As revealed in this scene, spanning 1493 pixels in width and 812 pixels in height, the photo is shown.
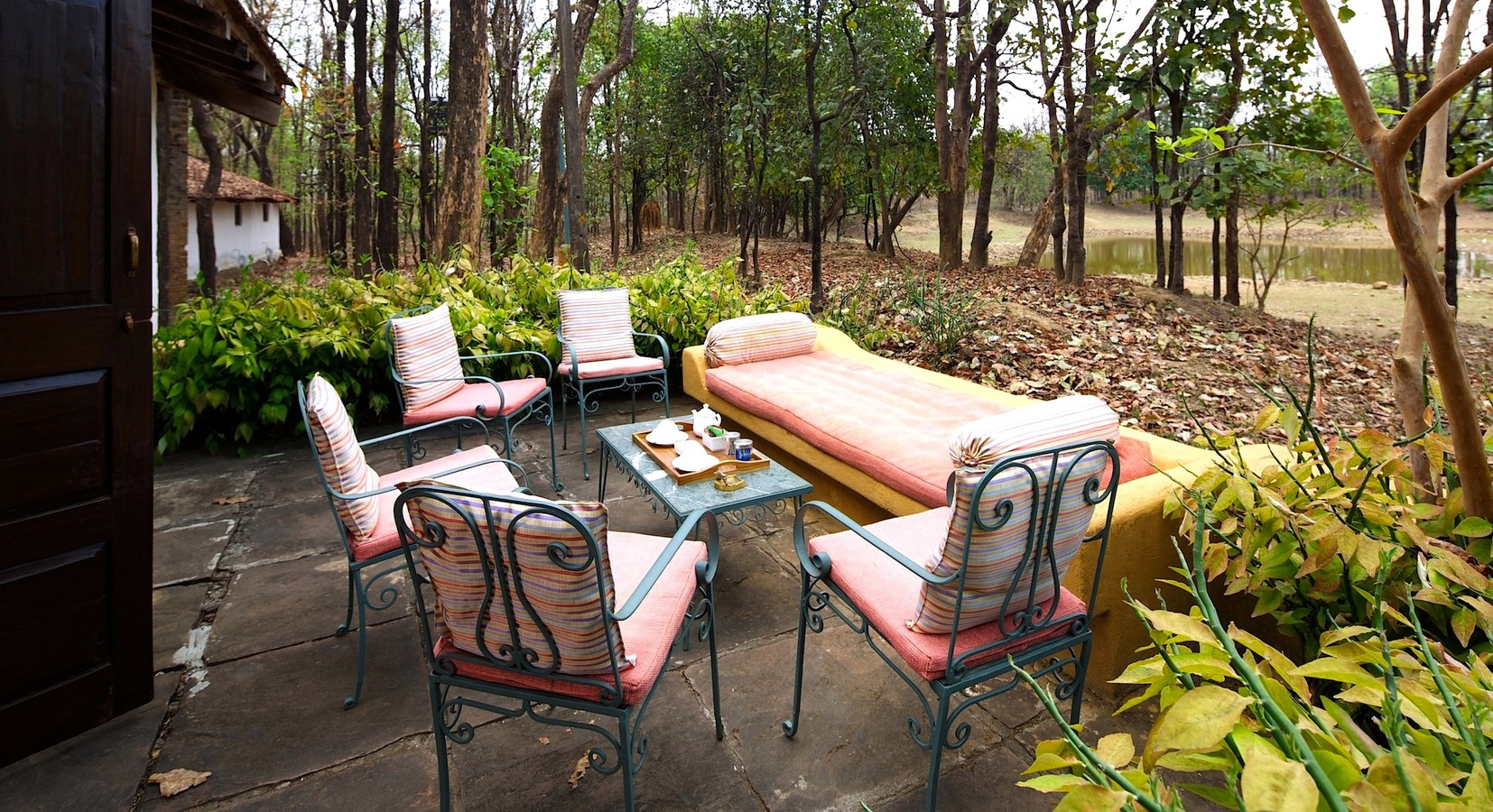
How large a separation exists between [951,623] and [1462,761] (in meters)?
1.31

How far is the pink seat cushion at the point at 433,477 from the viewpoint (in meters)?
2.48

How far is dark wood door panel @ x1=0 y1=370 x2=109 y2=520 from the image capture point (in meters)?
2.08

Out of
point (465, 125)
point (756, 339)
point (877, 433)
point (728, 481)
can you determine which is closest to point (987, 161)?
point (465, 125)

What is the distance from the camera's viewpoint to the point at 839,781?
207cm

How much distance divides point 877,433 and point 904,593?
1.43 m

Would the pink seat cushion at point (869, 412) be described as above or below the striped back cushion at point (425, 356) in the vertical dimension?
below

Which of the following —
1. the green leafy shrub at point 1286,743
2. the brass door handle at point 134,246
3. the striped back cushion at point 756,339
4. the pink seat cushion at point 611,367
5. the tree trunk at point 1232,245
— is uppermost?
the tree trunk at point 1232,245

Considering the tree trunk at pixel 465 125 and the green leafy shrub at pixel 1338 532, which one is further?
the tree trunk at pixel 465 125

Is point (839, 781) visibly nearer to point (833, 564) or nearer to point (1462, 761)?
point (833, 564)

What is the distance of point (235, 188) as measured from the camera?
22172mm

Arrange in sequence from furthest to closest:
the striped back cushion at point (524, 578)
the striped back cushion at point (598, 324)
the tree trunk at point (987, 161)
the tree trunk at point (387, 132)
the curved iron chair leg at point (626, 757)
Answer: the tree trunk at point (987, 161), the tree trunk at point (387, 132), the striped back cushion at point (598, 324), the curved iron chair leg at point (626, 757), the striped back cushion at point (524, 578)

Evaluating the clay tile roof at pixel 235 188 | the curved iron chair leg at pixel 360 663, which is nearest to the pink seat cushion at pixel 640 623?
the curved iron chair leg at pixel 360 663

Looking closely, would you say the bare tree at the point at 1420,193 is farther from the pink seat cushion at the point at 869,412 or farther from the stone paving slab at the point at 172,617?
the stone paving slab at the point at 172,617

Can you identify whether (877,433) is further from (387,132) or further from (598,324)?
(387,132)
